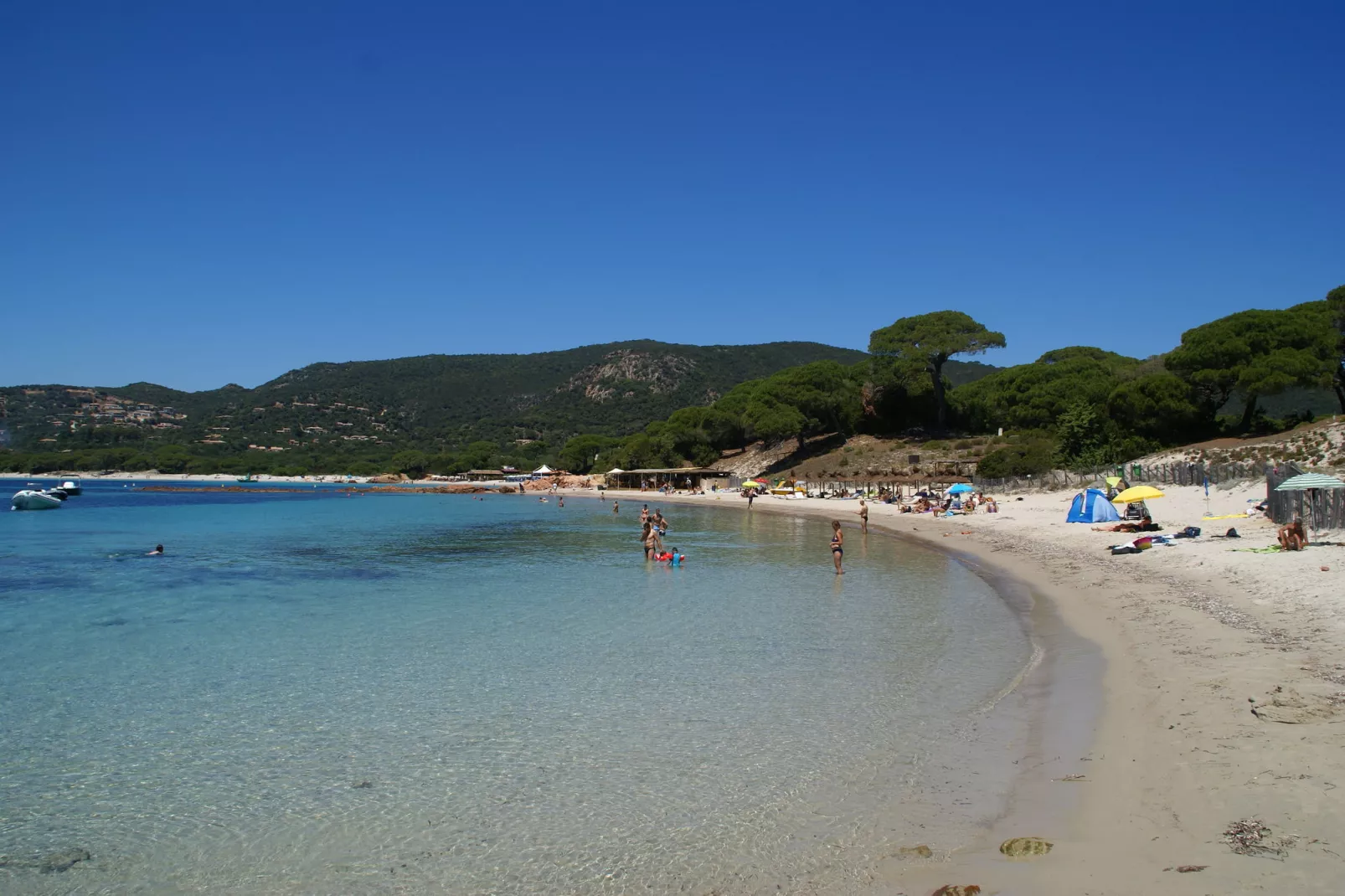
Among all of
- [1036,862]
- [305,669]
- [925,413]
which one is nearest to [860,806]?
[1036,862]

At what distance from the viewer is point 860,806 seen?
5891 millimetres

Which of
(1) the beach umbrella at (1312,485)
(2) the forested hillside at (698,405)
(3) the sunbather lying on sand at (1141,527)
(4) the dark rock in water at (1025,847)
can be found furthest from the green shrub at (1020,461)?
(4) the dark rock in water at (1025,847)

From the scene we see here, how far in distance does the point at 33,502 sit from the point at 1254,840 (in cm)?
6633

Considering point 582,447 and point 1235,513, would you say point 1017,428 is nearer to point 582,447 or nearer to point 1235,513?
point 1235,513

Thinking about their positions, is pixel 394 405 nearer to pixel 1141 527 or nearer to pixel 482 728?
pixel 1141 527

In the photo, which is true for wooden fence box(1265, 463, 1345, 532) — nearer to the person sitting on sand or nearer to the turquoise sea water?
the person sitting on sand

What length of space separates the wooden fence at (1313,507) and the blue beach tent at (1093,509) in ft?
20.9

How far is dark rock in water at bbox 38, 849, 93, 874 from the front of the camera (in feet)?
17.4

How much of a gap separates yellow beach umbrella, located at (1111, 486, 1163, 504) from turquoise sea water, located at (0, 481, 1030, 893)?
7.70 m

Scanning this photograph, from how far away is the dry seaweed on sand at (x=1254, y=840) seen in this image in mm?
4457

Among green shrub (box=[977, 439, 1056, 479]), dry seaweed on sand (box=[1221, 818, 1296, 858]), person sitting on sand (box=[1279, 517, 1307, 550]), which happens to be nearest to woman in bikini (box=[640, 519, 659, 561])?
person sitting on sand (box=[1279, 517, 1307, 550])

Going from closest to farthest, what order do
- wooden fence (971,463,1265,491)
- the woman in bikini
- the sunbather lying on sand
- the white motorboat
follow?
the sunbather lying on sand → the woman in bikini → wooden fence (971,463,1265,491) → the white motorboat

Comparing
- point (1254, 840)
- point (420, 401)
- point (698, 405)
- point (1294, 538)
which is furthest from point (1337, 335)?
point (420, 401)

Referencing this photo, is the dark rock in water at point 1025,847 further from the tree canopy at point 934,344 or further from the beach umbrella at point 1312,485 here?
the tree canopy at point 934,344
